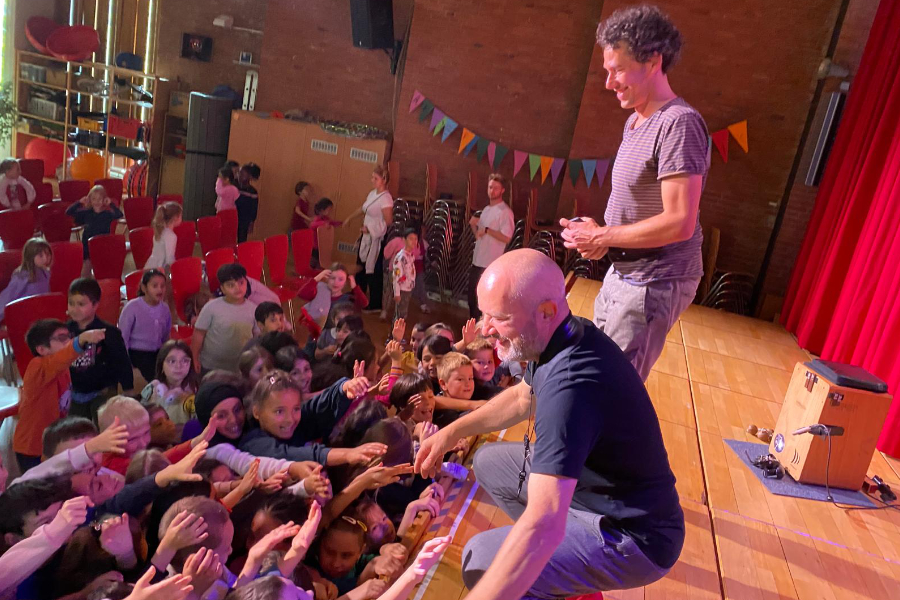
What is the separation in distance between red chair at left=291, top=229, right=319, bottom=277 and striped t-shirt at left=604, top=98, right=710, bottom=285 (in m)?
4.16

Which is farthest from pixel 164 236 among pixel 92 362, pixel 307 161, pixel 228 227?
pixel 307 161

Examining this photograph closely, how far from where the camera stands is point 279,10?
27.0ft

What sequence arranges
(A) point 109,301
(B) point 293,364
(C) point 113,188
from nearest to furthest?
(B) point 293,364, (A) point 109,301, (C) point 113,188

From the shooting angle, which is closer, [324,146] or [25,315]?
[25,315]

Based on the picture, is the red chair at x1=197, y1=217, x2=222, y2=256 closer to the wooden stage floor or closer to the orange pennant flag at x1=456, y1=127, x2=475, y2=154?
the orange pennant flag at x1=456, y1=127, x2=475, y2=154

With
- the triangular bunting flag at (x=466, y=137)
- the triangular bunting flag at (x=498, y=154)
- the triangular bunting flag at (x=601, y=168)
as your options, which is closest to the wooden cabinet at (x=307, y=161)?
the triangular bunting flag at (x=466, y=137)

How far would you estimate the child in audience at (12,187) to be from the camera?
5.64 meters

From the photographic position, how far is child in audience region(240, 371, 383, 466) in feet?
8.46

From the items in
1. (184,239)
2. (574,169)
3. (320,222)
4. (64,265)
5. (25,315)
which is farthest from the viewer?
(574,169)

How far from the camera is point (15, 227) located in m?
4.70

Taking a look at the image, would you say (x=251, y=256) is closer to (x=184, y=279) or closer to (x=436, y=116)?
(x=184, y=279)

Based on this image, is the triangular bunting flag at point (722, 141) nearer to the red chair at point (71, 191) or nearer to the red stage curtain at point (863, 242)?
the red stage curtain at point (863, 242)

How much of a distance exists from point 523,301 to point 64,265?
3.71 meters

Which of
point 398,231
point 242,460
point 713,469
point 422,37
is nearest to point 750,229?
point 398,231
